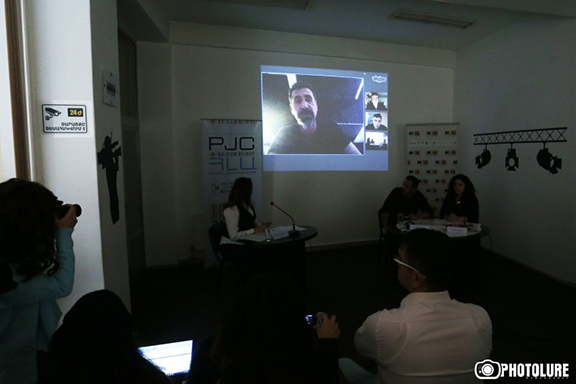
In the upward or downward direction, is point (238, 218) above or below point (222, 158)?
below

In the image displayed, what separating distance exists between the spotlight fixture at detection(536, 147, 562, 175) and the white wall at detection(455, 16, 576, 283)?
5cm

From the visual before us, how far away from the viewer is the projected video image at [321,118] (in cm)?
464

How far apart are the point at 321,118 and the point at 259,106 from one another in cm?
90

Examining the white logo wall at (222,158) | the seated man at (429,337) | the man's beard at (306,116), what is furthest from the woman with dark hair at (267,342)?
the man's beard at (306,116)

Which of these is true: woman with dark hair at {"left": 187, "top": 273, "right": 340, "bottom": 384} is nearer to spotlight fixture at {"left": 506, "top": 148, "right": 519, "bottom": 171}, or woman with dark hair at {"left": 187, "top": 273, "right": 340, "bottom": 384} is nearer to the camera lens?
the camera lens

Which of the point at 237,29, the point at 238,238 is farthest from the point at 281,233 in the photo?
the point at 237,29

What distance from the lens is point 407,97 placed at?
528cm

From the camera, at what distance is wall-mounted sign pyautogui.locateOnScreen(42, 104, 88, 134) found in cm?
195

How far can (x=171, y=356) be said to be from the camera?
Answer: 1356 mm

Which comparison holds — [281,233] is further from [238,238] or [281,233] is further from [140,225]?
[140,225]

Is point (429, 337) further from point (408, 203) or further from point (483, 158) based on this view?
point (483, 158)

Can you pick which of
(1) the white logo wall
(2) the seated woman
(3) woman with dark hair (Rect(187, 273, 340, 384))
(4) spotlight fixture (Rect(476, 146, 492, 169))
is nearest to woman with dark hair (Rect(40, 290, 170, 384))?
(3) woman with dark hair (Rect(187, 273, 340, 384))

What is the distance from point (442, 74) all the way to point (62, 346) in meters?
5.98

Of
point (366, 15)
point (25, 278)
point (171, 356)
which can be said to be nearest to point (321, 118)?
point (366, 15)
